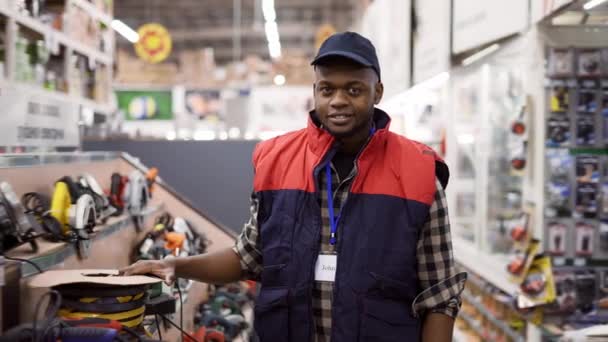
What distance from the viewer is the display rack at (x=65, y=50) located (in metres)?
4.30

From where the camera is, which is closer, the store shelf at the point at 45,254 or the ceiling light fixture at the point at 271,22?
the store shelf at the point at 45,254

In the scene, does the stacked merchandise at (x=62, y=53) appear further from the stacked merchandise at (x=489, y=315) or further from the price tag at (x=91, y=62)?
the stacked merchandise at (x=489, y=315)

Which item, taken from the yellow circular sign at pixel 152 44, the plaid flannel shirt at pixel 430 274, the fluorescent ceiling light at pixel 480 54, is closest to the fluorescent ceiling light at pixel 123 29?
the yellow circular sign at pixel 152 44

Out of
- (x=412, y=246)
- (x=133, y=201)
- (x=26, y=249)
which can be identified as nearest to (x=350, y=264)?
(x=412, y=246)

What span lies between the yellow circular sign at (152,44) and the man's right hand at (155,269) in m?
10.6

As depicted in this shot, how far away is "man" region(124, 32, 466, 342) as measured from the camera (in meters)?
1.73

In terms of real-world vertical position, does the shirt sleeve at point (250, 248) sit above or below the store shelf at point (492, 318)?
above

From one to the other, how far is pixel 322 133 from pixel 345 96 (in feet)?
0.53

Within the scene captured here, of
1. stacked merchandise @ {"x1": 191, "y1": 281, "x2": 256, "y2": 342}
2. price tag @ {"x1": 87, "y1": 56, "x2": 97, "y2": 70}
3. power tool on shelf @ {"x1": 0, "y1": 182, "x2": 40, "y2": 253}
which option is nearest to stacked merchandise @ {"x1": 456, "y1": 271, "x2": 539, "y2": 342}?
stacked merchandise @ {"x1": 191, "y1": 281, "x2": 256, "y2": 342}

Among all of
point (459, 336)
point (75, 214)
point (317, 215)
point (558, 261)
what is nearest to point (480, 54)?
point (558, 261)

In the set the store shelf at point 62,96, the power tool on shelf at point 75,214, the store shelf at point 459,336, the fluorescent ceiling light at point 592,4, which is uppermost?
the fluorescent ceiling light at point 592,4

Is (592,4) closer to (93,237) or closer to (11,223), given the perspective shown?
(93,237)

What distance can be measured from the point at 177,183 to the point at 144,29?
26.4 ft

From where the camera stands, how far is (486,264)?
192 inches
